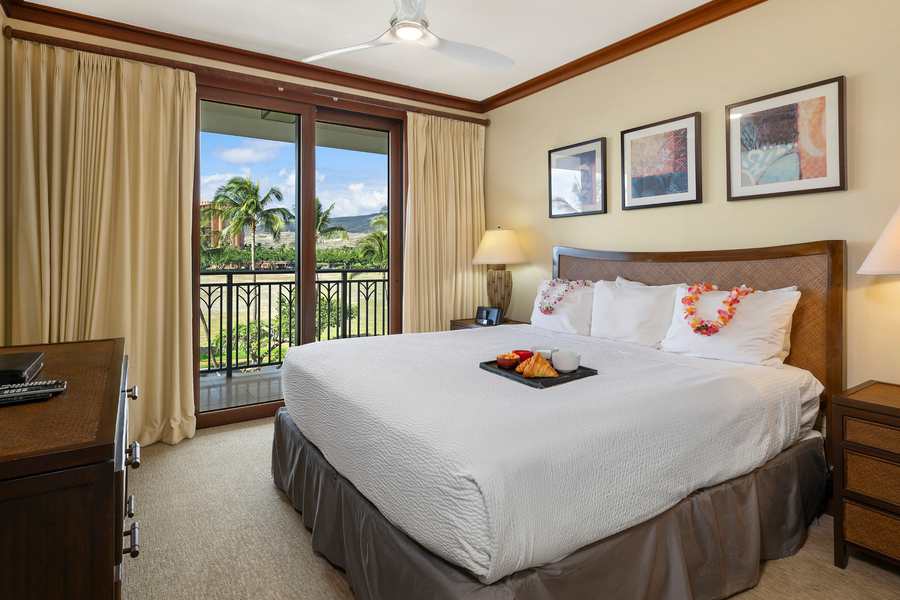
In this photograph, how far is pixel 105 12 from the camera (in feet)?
9.84

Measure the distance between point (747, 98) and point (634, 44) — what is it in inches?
36.4

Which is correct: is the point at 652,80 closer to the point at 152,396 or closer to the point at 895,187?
the point at 895,187

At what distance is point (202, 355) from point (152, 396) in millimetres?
791

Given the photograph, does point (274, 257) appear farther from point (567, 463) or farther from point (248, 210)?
point (567, 463)

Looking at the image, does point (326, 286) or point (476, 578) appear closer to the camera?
point (476, 578)

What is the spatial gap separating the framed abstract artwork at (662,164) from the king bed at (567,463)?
73cm

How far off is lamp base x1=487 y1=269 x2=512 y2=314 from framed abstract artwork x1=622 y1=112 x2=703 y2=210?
123cm

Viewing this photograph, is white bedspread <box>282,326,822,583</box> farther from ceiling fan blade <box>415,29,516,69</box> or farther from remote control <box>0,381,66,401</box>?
ceiling fan blade <box>415,29,516,69</box>

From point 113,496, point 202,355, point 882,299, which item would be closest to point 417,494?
point 113,496

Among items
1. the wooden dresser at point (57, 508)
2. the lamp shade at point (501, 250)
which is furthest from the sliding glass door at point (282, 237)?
the wooden dresser at point (57, 508)

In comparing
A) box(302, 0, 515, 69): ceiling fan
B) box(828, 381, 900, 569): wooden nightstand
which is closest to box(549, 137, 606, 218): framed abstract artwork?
box(302, 0, 515, 69): ceiling fan

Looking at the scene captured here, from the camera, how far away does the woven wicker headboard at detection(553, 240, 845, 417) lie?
93.7 inches

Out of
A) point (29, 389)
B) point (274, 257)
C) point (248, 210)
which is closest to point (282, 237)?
point (274, 257)

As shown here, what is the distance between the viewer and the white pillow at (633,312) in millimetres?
2830
